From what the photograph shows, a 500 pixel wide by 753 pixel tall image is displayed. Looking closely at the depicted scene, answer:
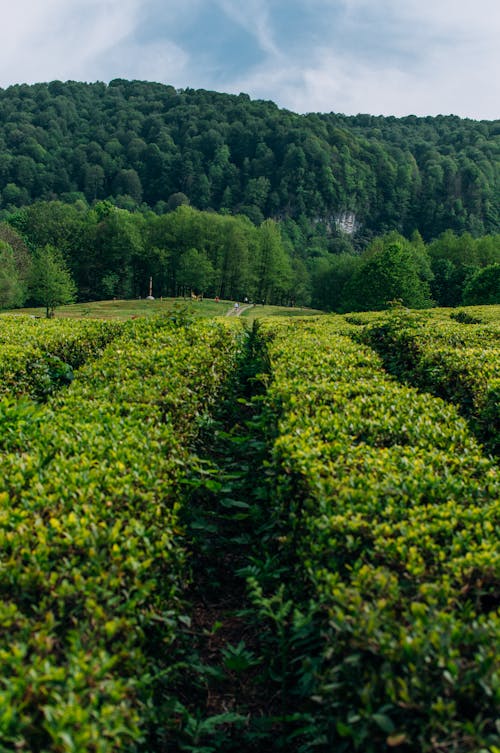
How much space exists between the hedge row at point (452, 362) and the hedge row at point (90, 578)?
434cm

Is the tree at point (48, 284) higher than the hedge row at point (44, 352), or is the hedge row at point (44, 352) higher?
the tree at point (48, 284)

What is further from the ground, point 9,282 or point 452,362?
point 9,282

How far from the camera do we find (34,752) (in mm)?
2170

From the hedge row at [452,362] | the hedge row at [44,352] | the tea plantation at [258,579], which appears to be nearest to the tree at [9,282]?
the hedge row at [44,352]

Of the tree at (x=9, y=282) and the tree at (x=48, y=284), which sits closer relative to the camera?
the tree at (x=48, y=284)

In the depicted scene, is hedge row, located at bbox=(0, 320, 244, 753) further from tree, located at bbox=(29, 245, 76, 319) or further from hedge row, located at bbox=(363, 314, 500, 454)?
tree, located at bbox=(29, 245, 76, 319)

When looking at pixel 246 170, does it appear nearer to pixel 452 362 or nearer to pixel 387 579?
pixel 452 362

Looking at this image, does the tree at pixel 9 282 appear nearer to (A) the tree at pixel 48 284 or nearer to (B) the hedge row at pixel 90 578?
(A) the tree at pixel 48 284

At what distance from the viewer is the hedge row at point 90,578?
2.27 m

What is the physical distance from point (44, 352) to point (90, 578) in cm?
825

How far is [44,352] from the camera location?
33.3ft

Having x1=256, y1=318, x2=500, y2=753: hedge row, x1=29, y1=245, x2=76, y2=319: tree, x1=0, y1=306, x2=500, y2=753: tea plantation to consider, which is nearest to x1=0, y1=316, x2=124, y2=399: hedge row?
x1=0, y1=306, x2=500, y2=753: tea plantation

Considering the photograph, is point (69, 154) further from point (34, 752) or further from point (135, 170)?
point (34, 752)

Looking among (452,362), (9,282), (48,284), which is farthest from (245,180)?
(452,362)
